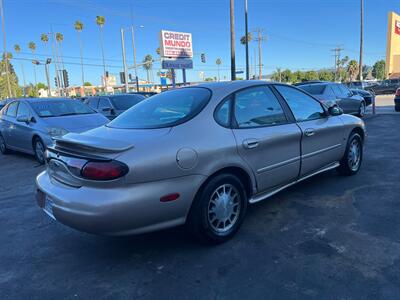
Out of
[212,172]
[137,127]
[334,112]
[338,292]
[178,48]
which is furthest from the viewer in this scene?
[178,48]

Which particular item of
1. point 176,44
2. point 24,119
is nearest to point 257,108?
point 24,119

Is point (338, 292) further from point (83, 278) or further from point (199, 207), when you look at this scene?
point (83, 278)

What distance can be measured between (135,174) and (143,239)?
1.15 meters

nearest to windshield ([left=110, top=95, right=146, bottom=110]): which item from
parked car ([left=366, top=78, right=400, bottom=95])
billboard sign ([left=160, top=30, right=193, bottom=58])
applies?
billboard sign ([left=160, top=30, right=193, bottom=58])

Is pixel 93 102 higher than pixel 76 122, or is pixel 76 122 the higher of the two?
pixel 93 102

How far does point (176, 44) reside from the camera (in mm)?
23203

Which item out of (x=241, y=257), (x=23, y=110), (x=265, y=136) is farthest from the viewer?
(x=23, y=110)

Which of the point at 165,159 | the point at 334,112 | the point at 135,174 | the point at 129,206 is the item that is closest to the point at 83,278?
the point at 129,206

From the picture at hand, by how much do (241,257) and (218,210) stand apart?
473mm

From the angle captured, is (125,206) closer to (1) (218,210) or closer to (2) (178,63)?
(1) (218,210)

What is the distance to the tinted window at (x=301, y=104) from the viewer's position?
4.14m

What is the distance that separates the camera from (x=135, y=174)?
8.63ft

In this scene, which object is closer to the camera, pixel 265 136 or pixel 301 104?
pixel 265 136

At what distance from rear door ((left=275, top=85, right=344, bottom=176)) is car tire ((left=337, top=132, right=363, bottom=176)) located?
290 millimetres
